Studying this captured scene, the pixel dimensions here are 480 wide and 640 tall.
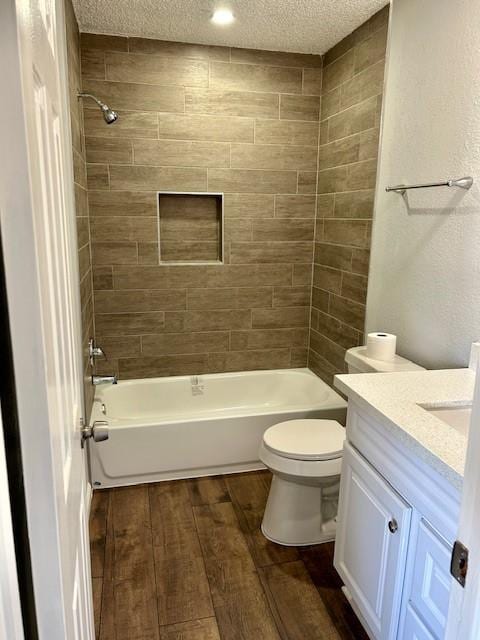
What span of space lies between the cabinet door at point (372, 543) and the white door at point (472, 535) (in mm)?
679

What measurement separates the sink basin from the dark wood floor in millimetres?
877

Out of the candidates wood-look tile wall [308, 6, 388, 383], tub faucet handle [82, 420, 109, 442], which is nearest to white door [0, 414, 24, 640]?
tub faucet handle [82, 420, 109, 442]

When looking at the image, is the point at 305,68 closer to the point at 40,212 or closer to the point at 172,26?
the point at 172,26

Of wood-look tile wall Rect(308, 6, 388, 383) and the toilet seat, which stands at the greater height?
wood-look tile wall Rect(308, 6, 388, 383)

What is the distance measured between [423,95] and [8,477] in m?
2.23

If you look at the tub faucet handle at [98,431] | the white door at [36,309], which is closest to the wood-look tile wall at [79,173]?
the tub faucet handle at [98,431]

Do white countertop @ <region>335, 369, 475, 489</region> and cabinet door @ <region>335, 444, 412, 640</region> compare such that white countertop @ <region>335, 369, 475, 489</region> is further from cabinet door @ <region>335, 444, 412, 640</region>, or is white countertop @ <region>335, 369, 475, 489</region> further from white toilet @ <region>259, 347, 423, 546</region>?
white toilet @ <region>259, 347, 423, 546</region>

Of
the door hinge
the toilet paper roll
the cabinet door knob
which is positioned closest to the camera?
the door hinge

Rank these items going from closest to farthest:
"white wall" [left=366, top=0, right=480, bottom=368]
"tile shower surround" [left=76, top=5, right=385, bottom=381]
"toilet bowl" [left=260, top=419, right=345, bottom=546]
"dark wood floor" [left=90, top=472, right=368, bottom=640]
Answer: "dark wood floor" [left=90, top=472, right=368, bottom=640] → "white wall" [left=366, top=0, right=480, bottom=368] → "toilet bowl" [left=260, top=419, right=345, bottom=546] → "tile shower surround" [left=76, top=5, right=385, bottom=381]

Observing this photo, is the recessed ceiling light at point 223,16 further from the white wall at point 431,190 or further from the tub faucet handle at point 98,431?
the tub faucet handle at point 98,431

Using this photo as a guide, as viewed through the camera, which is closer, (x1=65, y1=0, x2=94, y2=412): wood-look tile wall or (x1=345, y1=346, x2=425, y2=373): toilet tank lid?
(x1=345, y1=346, x2=425, y2=373): toilet tank lid

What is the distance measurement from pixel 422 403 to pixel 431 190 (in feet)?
3.44

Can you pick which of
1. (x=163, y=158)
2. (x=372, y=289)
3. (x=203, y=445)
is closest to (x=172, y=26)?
(x=163, y=158)

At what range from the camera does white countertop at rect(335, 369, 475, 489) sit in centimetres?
116
